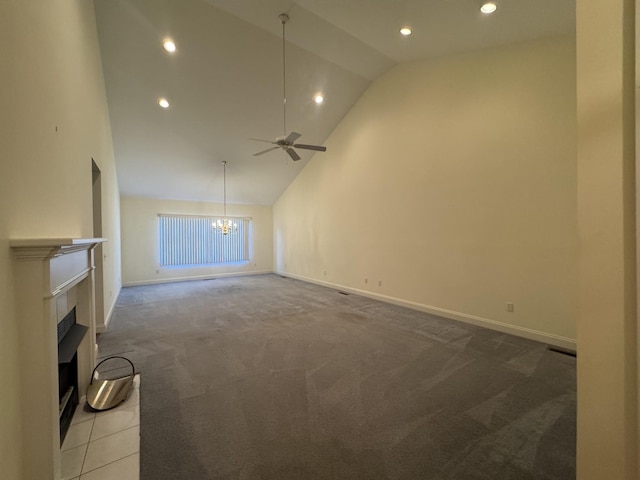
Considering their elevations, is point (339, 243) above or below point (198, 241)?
below

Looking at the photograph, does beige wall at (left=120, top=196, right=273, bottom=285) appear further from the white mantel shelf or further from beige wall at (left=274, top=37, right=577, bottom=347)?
the white mantel shelf

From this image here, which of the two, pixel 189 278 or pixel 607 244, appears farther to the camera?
pixel 189 278

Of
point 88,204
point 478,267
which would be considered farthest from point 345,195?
point 88,204

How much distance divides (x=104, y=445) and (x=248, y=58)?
520 cm

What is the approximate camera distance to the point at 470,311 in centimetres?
Answer: 429

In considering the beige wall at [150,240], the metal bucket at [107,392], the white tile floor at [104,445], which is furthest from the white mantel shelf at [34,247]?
the beige wall at [150,240]

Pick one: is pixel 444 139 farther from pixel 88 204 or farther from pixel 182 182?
pixel 182 182

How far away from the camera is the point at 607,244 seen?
935 millimetres

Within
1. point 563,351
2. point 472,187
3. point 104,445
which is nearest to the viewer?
point 104,445

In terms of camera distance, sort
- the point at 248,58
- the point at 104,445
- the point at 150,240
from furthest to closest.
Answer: the point at 150,240 < the point at 248,58 < the point at 104,445

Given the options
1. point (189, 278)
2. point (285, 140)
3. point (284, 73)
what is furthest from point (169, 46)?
point (189, 278)

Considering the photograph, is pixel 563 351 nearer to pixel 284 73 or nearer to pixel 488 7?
pixel 488 7

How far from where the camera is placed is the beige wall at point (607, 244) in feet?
2.95

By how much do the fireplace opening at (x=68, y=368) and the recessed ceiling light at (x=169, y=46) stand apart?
3.95 meters
